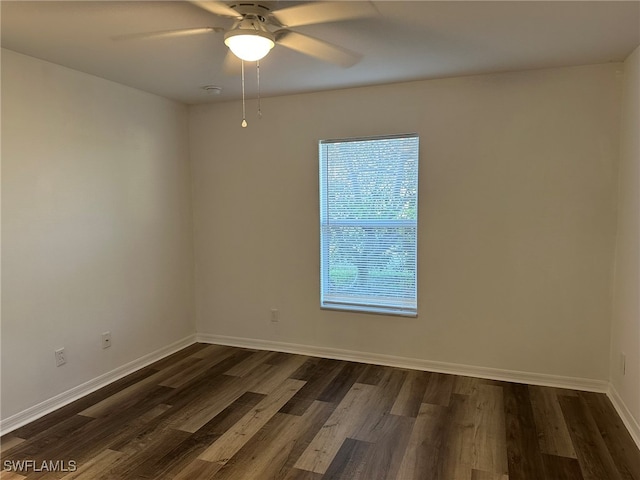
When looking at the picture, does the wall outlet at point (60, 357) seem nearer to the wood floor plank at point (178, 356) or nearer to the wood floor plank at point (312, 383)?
the wood floor plank at point (178, 356)

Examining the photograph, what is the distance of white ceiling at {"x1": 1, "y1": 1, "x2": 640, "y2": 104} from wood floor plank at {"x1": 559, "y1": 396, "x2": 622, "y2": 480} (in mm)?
2328

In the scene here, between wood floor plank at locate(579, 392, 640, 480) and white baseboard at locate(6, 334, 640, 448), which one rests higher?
white baseboard at locate(6, 334, 640, 448)

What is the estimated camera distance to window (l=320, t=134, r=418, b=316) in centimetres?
369

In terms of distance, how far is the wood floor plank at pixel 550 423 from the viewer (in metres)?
2.53

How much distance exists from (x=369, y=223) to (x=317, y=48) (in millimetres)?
1583

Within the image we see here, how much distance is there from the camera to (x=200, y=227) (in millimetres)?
4418

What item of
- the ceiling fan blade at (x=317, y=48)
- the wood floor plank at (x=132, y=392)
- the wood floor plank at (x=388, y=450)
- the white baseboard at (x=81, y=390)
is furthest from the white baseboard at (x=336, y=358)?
the ceiling fan blade at (x=317, y=48)

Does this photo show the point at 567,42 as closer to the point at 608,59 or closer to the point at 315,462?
the point at 608,59

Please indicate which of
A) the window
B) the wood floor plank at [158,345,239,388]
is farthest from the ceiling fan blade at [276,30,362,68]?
the wood floor plank at [158,345,239,388]

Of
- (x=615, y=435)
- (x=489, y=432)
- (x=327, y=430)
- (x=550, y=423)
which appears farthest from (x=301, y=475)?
(x=615, y=435)

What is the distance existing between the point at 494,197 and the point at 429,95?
95 centimetres

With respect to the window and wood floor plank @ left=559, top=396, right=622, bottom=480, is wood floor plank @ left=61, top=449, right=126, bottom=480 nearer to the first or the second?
the window

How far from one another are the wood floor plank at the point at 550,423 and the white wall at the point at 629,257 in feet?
1.32

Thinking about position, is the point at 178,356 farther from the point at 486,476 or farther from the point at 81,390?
the point at 486,476
